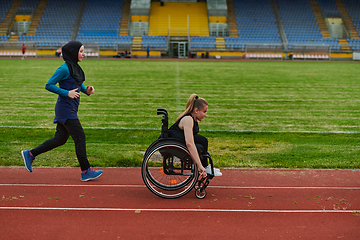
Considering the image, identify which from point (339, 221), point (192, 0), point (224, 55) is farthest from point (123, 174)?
point (192, 0)

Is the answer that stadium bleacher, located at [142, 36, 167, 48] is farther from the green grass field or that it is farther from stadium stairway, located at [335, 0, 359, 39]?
the green grass field

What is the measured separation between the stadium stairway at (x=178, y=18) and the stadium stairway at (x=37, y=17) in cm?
1523

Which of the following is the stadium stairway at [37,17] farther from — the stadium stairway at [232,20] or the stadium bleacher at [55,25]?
the stadium stairway at [232,20]

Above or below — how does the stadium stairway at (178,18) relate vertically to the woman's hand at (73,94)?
above

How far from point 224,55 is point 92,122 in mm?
35833

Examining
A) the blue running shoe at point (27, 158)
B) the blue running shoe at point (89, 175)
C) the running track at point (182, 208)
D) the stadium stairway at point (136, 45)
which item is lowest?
the running track at point (182, 208)

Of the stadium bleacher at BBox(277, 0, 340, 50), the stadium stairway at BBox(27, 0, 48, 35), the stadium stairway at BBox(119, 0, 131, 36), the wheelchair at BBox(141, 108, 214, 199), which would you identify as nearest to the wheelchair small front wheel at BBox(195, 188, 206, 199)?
the wheelchair at BBox(141, 108, 214, 199)

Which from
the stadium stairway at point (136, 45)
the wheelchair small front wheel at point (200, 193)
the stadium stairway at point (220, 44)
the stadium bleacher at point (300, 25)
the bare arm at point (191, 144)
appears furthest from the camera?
the stadium bleacher at point (300, 25)

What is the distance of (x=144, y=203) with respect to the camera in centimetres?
482

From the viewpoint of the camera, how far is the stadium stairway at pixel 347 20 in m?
49.5

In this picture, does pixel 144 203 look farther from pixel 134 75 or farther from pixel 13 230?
pixel 134 75

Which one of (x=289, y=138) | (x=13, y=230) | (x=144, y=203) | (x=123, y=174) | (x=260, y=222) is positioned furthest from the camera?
(x=289, y=138)

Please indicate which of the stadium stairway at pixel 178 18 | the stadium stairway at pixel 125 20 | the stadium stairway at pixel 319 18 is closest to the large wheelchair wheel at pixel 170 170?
the stadium stairway at pixel 178 18

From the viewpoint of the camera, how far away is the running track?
158 inches
